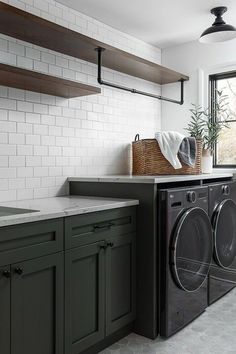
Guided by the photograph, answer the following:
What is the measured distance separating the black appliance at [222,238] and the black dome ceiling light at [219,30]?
1229 mm

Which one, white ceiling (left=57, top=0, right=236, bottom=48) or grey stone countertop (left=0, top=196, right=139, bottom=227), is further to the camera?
white ceiling (left=57, top=0, right=236, bottom=48)

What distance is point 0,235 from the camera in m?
Answer: 1.56

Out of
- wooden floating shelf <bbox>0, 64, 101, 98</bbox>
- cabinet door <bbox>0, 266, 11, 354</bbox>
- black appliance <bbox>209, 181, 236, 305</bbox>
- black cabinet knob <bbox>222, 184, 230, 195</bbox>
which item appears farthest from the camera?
black cabinet knob <bbox>222, 184, 230, 195</bbox>

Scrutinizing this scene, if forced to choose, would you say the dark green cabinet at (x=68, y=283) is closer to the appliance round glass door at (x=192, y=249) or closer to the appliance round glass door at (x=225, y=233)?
the appliance round glass door at (x=192, y=249)

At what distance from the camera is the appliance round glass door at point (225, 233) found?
288cm

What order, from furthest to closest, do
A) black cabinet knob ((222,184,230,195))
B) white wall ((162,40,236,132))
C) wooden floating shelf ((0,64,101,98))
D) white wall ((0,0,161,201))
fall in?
A: white wall ((162,40,236,132))
black cabinet knob ((222,184,230,195))
white wall ((0,0,161,201))
wooden floating shelf ((0,64,101,98))

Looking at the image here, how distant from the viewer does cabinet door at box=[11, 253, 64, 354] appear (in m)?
1.65

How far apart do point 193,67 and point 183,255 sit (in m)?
2.10

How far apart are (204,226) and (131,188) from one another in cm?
70

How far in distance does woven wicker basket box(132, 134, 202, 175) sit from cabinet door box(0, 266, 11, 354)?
5.26 feet

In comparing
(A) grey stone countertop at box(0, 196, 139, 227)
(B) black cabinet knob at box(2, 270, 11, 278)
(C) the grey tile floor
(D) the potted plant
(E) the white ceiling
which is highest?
(E) the white ceiling

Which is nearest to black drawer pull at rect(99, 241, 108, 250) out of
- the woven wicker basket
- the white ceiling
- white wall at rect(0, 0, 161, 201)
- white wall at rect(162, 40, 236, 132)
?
white wall at rect(0, 0, 161, 201)

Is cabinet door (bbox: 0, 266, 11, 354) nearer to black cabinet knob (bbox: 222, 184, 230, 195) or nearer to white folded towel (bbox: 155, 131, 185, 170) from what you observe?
white folded towel (bbox: 155, 131, 185, 170)

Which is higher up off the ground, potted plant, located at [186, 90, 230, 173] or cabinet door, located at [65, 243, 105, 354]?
potted plant, located at [186, 90, 230, 173]
